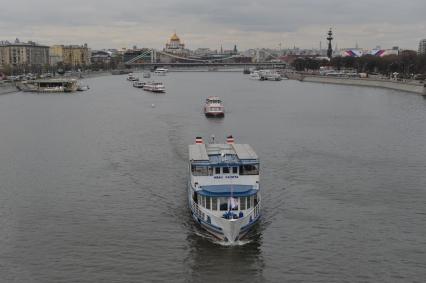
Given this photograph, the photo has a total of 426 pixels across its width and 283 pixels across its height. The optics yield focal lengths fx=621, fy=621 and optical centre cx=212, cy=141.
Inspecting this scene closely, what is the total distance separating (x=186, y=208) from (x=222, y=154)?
2.25 m

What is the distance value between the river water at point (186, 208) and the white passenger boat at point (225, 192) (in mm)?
451

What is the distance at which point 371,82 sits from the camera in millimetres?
83625

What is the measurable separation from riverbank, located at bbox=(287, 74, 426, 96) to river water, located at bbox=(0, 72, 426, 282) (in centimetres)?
2875

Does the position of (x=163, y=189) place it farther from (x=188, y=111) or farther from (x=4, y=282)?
(x=188, y=111)

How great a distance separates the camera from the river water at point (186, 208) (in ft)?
49.7

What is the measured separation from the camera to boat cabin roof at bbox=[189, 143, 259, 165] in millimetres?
18078

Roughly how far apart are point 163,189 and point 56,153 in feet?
31.1

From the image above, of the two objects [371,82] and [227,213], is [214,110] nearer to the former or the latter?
[227,213]

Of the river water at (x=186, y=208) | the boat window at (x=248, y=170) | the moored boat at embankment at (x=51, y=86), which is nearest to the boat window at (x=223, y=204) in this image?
the river water at (x=186, y=208)

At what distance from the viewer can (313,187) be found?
2239cm

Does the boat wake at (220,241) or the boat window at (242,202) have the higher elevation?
the boat window at (242,202)

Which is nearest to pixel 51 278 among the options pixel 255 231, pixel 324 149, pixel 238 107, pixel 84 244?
pixel 84 244

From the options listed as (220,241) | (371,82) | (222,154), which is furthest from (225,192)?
(371,82)

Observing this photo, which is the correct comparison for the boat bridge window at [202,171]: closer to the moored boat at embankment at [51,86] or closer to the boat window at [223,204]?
the boat window at [223,204]
